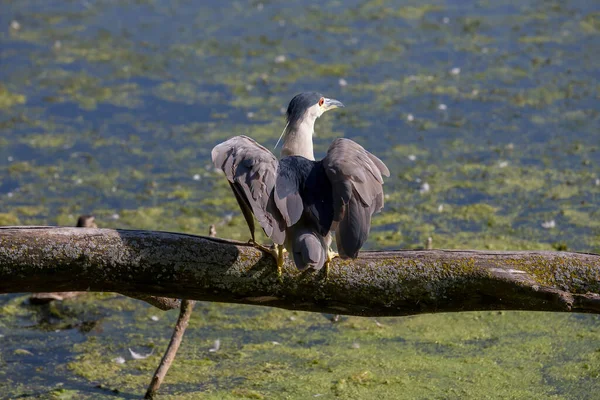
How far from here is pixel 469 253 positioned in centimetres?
366

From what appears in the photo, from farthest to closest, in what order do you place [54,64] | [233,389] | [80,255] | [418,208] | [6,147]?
[54,64], [6,147], [418,208], [233,389], [80,255]

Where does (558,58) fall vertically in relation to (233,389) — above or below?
above

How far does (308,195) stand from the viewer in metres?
3.75

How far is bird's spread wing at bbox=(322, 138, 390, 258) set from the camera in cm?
356

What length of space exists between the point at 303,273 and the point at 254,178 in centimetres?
41

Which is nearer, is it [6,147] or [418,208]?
[418,208]

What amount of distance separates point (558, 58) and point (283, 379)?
17.7ft

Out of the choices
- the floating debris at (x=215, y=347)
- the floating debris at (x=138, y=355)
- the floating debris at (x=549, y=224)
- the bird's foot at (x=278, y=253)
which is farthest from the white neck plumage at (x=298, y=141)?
the floating debris at (x=549, y=224)

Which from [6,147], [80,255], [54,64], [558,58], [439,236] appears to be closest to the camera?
[80,255]

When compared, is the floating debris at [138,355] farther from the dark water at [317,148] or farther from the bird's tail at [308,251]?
the bird's tail at [308,251]

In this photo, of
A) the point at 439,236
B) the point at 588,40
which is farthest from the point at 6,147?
the point at 588,40

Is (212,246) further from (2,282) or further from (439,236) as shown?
(439,236)

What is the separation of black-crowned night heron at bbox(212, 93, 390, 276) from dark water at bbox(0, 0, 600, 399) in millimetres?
1399

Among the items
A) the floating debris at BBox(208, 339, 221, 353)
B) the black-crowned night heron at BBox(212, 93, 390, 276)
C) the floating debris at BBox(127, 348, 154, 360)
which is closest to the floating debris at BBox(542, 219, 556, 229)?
the floating debris at BBox(208, 339, 221, 353)
